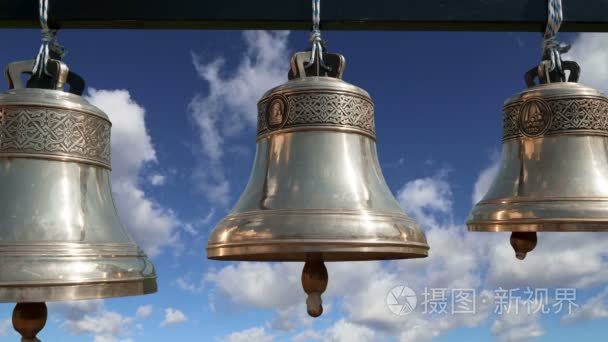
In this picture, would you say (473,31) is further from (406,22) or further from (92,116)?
(92,116)

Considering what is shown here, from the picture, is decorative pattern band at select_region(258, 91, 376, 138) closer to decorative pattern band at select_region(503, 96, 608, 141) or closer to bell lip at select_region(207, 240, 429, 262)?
bell lip at select_region(207, 240, 429, 262)

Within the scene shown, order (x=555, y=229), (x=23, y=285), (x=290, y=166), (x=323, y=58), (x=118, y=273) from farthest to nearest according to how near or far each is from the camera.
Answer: (x=555, y=229), (x=323, y=58), (x=290, y=166), (x=118, y=273), (x=23, y=285)

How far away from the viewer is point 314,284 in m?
2.14

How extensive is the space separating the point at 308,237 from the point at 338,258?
2.12 ft

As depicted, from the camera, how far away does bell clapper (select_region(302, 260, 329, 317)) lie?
83.8 inches

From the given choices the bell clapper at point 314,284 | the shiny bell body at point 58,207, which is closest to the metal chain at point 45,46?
the shiny bell body at point 58,207

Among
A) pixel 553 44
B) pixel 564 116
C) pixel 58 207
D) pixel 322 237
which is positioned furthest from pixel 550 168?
pixel 58 207

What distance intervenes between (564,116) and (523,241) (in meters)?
0.58

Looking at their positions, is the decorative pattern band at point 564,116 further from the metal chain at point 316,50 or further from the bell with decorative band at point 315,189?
the metal chain at point 316,50

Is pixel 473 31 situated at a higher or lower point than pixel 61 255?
higher

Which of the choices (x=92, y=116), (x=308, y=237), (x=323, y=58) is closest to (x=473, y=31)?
(x=323, y=58)

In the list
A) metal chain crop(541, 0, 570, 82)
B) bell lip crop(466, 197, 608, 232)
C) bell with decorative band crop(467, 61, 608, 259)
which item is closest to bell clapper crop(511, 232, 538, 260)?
bell with decorative band crop(467, 61, 608, 259)

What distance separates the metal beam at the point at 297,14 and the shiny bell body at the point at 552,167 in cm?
34

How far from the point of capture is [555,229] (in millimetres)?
2461
